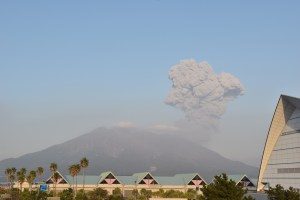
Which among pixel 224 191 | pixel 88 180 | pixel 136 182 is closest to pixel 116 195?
pixel 136 182

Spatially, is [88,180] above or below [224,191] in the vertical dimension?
above

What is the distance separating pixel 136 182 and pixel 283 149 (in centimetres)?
5571

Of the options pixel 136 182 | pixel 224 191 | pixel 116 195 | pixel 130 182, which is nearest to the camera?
pixel 224 191

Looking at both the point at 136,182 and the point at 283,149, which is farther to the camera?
the point at 136,182

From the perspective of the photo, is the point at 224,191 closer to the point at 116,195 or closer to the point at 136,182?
the point at 116,195

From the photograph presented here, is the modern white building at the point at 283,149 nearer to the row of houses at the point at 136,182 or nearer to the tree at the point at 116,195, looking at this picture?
the row of houses at the point at 136,182

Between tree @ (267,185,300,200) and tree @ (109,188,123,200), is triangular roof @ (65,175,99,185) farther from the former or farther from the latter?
tree @ (267,185,300,200)

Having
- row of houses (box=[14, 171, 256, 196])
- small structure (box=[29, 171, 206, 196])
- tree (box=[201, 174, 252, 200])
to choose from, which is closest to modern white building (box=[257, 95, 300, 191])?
row of houses (box=[14, 171, 256, 196])

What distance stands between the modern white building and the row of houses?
24.6 metres

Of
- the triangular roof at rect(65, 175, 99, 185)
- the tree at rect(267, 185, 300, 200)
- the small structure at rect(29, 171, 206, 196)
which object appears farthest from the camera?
the triangular roof at rect(65, 175, 99, 185)

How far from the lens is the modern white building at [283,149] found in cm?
12381

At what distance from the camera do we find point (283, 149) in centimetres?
12950

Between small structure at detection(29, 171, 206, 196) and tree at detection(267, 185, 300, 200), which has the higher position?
small structure at detection(29, 171, 206, 196)

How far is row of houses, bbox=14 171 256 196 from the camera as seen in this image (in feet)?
518
